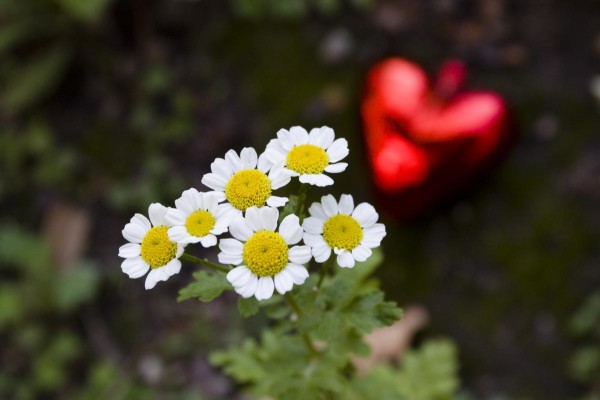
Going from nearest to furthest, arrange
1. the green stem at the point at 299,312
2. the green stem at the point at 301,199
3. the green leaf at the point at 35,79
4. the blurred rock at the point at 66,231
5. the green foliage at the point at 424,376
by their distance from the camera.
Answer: the green stem at the point at 301,199
the green stem at the point at 299,312
the green foliage at the point at 424,376
the blurred rock at the point at 66,231
the green leaf at the point at 35,79

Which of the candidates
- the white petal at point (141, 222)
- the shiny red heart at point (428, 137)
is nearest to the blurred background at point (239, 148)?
the shiny red heart at point (428, 137)

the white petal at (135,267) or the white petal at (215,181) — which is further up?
the white petal at (215,181)

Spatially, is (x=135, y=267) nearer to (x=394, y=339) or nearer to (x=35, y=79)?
(x=394, y=339)

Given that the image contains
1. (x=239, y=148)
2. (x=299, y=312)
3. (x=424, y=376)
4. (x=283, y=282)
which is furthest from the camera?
(x=239, y=148)

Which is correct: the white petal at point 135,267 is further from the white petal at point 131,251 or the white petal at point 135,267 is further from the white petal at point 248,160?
the white petal at point 248,160

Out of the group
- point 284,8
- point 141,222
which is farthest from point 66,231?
point 141,222

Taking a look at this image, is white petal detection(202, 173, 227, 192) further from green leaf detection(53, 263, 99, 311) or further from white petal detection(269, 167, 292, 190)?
green leaf detection(53, 263, 99, 311)
